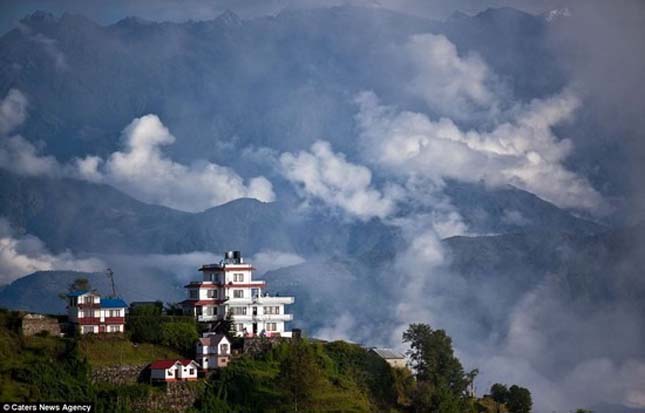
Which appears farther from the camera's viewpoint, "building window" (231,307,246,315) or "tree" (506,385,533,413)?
"tree" (506,385,533,413)

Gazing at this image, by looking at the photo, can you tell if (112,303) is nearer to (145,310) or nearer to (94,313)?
(94,313)

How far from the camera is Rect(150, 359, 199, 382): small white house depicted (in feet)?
195

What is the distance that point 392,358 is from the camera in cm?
6850

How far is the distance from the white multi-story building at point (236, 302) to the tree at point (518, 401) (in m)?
15.3

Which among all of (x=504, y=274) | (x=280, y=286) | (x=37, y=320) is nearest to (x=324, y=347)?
(x=37, y=320)

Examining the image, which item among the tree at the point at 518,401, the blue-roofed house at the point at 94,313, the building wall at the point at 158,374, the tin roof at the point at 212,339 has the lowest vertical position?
the tree at the point at 518,401

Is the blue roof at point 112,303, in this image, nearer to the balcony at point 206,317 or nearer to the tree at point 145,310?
the tree at point 145,310

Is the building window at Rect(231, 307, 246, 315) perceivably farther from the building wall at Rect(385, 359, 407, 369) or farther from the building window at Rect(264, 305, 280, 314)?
the building wall at Rect(385, 359, 407, 369)

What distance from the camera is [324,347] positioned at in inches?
2640

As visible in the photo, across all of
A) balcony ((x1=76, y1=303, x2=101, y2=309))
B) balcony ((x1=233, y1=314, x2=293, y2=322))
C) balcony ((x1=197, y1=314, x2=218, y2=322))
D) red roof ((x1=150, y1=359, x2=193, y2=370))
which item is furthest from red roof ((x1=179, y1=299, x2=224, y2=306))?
red roof ((x1=150, y1=359, x2=193, y2=370))

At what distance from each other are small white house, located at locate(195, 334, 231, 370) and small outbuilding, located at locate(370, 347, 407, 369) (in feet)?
33.6

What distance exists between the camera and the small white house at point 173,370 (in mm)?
59438

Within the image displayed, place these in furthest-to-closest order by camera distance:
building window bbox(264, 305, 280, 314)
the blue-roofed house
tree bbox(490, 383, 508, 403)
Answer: tree bbox(490, 383, 508, 403) → building window bbox(264, 305, 280, 314) → the blue-roofed house

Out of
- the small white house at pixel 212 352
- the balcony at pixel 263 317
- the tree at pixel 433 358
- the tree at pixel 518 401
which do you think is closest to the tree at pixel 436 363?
the tree at pixel 433 358
